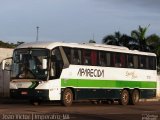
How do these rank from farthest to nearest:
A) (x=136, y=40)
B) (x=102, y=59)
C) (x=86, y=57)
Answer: (x=136, y=40), (x=102, y=59), (x=86, y=57)

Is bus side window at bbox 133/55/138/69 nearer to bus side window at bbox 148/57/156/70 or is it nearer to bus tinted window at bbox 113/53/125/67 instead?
bus tinted window at bbox 113/53/125/67

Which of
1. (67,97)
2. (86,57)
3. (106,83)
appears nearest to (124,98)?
(106,83)

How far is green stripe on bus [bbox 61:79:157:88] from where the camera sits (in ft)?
92.7

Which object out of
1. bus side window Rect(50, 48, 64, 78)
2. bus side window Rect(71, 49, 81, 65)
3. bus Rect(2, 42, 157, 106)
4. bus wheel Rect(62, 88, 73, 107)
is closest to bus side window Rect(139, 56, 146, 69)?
bus Rect(2, 42, 157, 106)

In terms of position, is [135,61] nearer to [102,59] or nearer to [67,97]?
[102,59]

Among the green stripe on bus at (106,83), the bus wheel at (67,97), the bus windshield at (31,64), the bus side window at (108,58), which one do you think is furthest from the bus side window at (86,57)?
the bus windshield at (31,64)

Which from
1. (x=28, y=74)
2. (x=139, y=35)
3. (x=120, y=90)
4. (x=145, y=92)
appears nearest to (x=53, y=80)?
(x=28, y=74)

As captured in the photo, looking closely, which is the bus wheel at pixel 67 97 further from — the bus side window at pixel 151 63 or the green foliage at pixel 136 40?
the green foliage at pixel 136 40

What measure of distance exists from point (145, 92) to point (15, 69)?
10445 millimetres

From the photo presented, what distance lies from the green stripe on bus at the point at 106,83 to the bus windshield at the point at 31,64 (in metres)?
1.32

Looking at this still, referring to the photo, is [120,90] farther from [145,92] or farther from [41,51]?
[41,51]

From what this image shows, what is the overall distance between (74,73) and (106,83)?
342 centimetres

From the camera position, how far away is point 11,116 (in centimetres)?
1986

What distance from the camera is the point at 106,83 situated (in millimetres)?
31297
